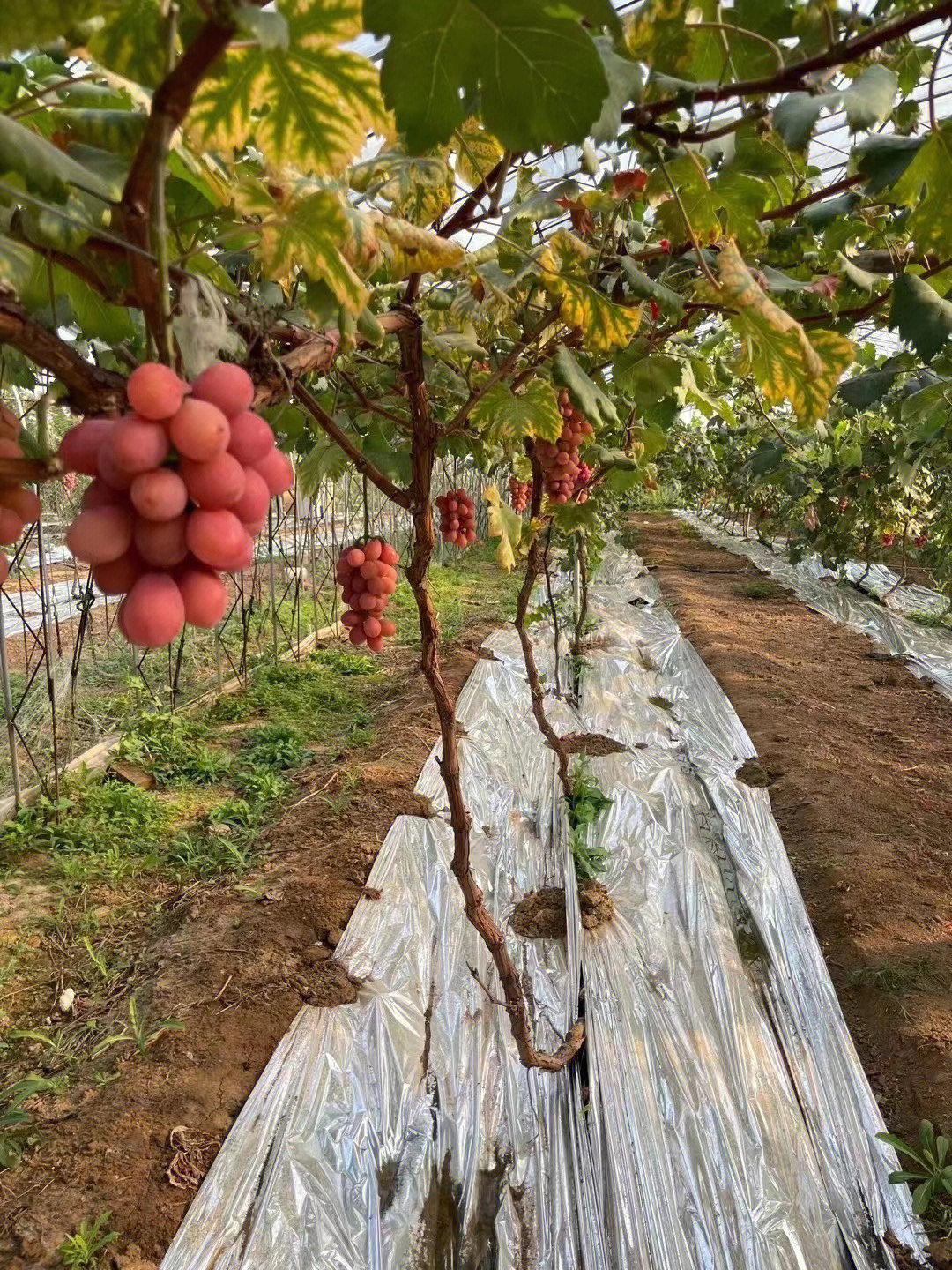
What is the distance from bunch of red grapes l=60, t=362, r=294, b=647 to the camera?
523mm

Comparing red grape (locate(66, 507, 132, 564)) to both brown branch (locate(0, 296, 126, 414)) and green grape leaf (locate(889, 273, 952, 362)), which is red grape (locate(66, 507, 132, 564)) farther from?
green grape leaf (locate(889, 273, 952, 362))

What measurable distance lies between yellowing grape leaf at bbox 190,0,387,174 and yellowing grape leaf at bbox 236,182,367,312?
3cm

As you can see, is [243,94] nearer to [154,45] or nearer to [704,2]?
[154,45]

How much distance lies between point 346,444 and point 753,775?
379cm

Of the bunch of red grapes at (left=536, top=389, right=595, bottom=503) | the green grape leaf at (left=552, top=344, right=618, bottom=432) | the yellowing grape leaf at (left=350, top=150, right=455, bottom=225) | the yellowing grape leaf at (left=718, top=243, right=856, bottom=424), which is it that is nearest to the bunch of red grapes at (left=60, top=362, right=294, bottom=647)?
the yellowing grape leaf at (left=718, top=243, right=856, bottom=424)

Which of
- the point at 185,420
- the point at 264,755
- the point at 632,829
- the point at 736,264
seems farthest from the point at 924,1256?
the point at 264,755

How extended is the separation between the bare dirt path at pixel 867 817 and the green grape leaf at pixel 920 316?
7.10 ft

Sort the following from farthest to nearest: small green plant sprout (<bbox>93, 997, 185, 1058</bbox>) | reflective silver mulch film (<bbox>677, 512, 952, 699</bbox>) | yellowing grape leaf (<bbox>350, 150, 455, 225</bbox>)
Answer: reflective silver mulch film (<bbox>677, 512, 952, 699</bbox>), small green plant sprout (<bbox>93, 997, 185, 1058</bbox>), yellowing grape leaf (<bbox>350, 150, 455, 225</bbox>)

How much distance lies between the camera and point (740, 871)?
350 cm

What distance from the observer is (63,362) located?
1.97 ft

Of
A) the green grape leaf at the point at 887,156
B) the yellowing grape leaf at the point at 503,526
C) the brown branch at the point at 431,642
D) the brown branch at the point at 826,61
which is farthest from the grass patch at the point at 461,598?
the brown branch at the point at 826,61

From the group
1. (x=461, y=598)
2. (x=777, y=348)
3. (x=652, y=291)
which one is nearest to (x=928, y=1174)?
(x=777, y=348)

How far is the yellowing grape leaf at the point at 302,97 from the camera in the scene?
737 mm

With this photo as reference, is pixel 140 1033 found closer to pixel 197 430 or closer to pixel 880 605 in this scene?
pixel 197 430
